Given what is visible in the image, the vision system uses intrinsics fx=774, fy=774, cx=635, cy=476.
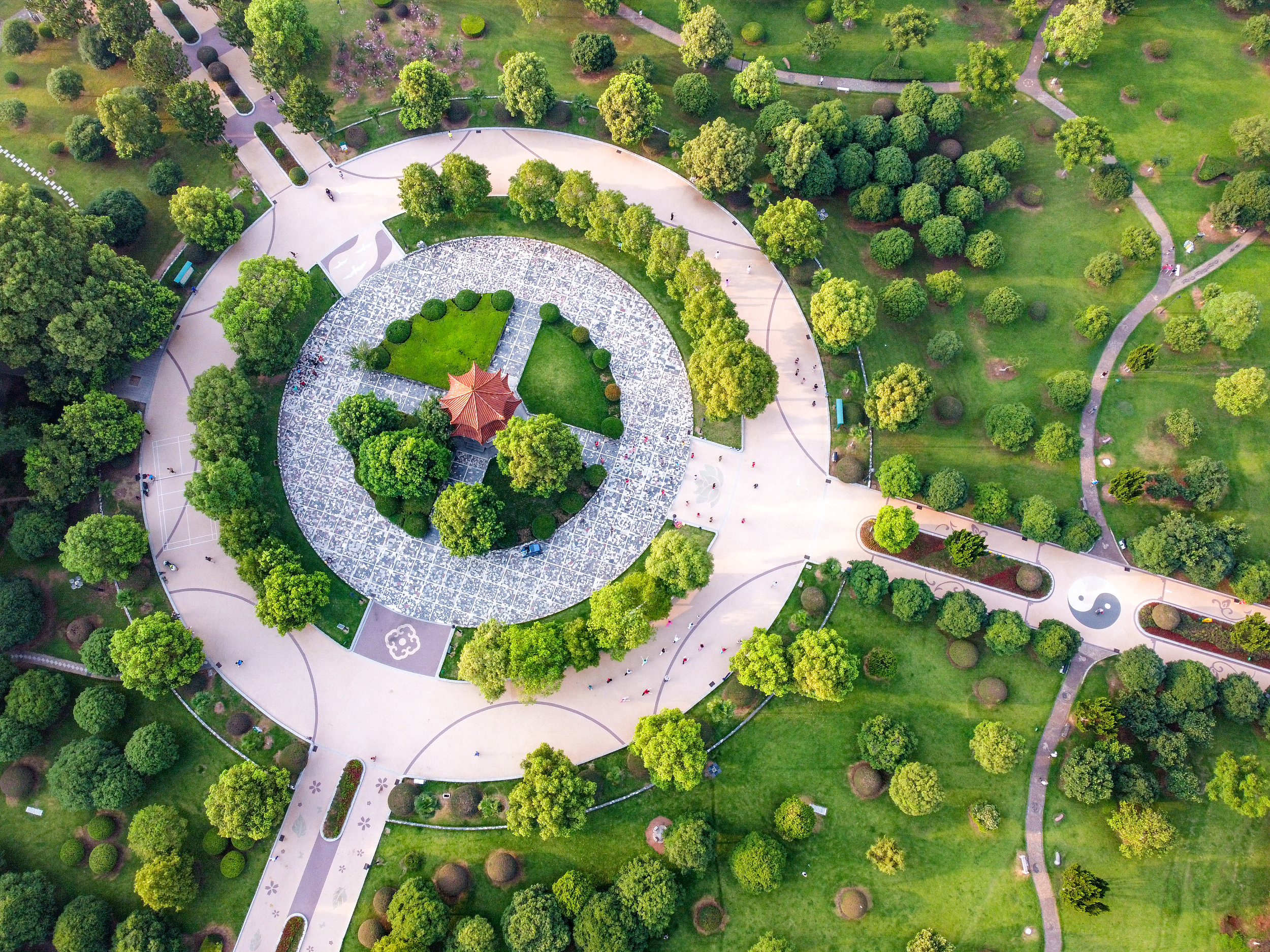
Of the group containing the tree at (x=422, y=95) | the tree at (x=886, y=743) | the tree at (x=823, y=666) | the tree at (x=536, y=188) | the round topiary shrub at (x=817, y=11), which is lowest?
the tree at (x=886, y=743)

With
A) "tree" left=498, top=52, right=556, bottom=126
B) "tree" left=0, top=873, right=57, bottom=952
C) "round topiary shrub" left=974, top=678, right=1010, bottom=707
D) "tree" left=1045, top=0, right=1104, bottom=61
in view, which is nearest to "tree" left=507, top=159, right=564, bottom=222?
"tree" left=498, top=52, right=556, bottom=126

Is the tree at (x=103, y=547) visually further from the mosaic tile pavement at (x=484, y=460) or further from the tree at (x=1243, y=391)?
the tree at (x=1243, y=391)

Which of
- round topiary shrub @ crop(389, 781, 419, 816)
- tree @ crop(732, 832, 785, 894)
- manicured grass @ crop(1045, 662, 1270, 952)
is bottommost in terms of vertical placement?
manicured grass @ crop(1045, 662, 1270, 952)

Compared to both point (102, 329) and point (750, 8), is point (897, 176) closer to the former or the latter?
point (750, 8)

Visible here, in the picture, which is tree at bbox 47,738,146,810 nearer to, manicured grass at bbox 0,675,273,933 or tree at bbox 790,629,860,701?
manicured grass at bbox 0,675,273,933

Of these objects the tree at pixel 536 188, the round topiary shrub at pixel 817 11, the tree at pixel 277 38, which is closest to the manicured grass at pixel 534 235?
the tree at pixel 536 188

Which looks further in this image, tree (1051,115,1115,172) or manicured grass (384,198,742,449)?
manicured grass (384,198,742,449)

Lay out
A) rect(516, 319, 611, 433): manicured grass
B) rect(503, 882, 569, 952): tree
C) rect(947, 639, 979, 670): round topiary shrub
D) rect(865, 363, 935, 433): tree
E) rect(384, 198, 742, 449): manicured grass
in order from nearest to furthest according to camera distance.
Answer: rect(503, 882, 569, 952): tree, rect(947, 639, 979, 670): round topiary shrub, rect(865, 363, 935, 433): tree, rect(516, 319, 611, 433): manicured grass, rect(384, 198, 742, 449): manicured grass

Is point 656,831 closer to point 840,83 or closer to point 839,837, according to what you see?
point 839,837
